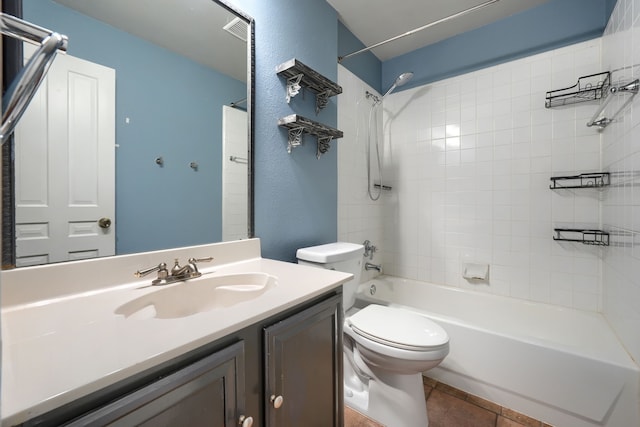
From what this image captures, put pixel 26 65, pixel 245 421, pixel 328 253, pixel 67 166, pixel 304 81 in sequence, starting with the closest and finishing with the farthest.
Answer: pixel 26 65
pixel 245 421
pixel 67 166
pixel 328 253
pixel 304 81

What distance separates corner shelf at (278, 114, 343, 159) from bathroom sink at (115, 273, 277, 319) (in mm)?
745

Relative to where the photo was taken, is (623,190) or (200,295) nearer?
(200,295)

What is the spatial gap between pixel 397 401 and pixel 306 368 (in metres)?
0.78

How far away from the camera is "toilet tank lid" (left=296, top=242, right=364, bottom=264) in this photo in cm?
131

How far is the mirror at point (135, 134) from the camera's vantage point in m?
0.73

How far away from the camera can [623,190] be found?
4.18 feet

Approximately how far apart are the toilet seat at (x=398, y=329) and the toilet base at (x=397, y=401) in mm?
239

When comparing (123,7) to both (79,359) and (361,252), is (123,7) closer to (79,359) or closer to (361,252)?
(79,359)

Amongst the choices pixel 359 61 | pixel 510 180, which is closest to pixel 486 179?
pixel 510 180

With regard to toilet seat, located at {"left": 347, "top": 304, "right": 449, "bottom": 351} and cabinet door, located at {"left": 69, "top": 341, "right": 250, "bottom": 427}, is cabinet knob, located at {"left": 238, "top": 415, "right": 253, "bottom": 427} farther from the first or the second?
toilet seat, located at {"left": 347, "top": 304, "right": 449, "bottom": 351}

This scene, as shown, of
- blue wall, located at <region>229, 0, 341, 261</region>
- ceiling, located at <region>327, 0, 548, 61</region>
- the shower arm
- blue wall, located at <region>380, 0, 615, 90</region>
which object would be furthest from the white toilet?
blue wall, located at <region>380, 0, 615, 90</region>

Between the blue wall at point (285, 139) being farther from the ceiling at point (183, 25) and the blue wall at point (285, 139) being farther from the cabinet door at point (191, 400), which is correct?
the cabinet door at point (191, 400)

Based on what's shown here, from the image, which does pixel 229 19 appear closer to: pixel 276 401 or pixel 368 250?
pixel 276 401

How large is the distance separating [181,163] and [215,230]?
0.31 metres
